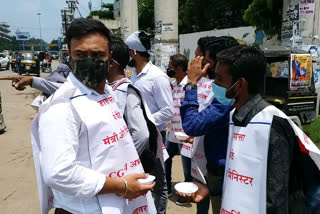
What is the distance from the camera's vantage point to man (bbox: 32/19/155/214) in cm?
116

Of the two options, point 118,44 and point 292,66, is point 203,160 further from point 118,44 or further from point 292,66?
point 292,66

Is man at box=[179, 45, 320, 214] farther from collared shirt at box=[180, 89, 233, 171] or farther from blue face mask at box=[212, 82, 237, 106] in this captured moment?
collared shirt at box=[180, 89, 233, 171]

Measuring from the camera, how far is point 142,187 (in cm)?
135

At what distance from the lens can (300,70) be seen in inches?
236

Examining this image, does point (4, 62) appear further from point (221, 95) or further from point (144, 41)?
point (221, 95)

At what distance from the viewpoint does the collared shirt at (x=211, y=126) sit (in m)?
1.83

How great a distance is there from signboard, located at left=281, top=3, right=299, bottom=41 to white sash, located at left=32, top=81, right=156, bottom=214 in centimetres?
616

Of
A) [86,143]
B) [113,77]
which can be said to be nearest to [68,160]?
[86,143]

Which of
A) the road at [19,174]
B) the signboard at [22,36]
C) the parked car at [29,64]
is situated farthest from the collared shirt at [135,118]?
the signboard at [22,36]

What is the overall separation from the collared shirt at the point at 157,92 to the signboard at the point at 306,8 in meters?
4.68

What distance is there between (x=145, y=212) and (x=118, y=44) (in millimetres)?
1377

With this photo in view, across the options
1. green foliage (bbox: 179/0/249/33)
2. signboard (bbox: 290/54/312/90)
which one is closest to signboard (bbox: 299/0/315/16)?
signboard (bbox: 290/54/312/90)

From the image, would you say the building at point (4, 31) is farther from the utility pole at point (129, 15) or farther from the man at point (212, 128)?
the man at point (212, 128)

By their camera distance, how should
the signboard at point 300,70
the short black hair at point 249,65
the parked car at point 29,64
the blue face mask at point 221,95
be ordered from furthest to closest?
the parked car at point 29,64 → the signboard at point 300,70 → the blue face mask at point 221,95 → the short black hair at point 249,65
